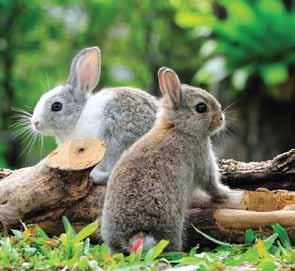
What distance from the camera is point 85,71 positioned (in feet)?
23.8

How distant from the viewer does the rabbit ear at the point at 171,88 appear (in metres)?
6.19

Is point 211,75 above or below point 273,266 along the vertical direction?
above

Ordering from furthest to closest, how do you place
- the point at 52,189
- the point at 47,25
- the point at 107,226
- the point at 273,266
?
the point at 47,25, the point at 52,189, the point at 107,226, the point at 273,266

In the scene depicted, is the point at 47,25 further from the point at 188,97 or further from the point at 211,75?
the point at 188,97

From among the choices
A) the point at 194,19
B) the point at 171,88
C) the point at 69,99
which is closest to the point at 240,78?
the point at 194,19

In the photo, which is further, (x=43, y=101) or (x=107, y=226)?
(x=43, y=101)

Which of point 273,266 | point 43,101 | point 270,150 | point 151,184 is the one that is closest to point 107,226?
point 151,184

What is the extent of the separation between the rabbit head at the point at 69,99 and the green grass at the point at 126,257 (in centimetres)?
126

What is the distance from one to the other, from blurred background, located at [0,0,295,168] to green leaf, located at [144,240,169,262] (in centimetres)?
786

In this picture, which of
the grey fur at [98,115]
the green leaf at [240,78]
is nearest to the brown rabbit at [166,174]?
the grey fur at [98,115]

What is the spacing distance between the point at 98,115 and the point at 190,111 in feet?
2.85

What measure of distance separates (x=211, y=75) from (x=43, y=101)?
8370 millimetres

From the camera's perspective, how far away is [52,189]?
6.23 meters

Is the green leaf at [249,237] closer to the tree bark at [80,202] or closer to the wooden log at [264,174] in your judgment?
the tree bark at [80,202]
